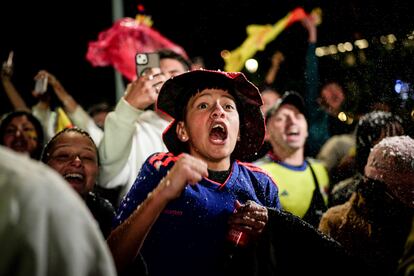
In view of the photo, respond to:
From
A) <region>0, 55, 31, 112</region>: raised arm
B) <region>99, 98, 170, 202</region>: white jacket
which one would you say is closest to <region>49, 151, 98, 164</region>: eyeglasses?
<region>99, 98, 170, 202</region>: white jacket

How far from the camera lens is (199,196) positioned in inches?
104

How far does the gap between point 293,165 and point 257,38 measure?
3.43 metres

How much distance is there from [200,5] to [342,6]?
5.82ft

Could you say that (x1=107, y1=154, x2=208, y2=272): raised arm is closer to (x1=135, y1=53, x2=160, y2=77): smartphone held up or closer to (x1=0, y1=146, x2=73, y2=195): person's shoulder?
(x1=0, y1=146, x2=73, y2=195): person's shoulder

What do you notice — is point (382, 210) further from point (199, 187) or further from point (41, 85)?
point (41, 85)

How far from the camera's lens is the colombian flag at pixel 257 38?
707cm

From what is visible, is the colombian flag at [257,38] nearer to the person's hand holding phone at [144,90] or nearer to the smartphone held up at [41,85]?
the smartphone held up at [41,85]

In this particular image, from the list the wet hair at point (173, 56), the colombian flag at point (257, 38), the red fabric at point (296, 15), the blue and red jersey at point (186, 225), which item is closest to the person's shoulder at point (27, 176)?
the blue and red jersey at point (186, 225)

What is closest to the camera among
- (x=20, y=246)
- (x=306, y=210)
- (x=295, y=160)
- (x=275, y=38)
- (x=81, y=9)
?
(x=20, y=246)

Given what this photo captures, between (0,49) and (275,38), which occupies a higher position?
(275,38)

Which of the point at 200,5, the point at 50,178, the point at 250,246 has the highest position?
the point at 200,5

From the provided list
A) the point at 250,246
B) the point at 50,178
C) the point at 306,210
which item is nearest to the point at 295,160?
the point at 306,210

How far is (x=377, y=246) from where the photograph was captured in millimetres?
3000

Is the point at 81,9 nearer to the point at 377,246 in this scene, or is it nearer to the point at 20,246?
the point at 377,246
